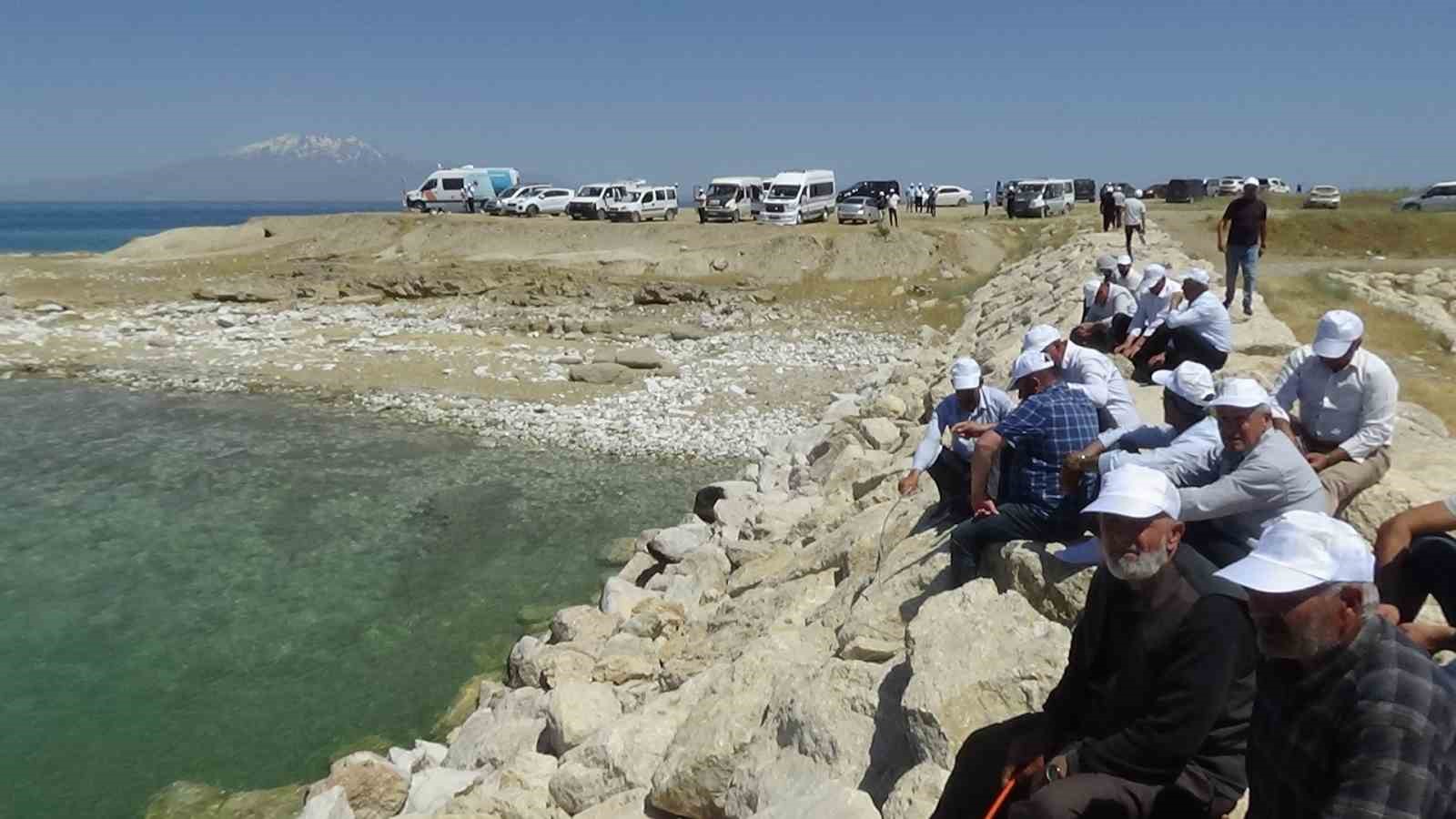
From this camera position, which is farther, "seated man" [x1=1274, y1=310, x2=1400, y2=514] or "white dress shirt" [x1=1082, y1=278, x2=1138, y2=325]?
"white dress shirt" [x1=1082, y1=278, x2=1138, y2=325]

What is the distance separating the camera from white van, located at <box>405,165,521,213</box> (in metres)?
46.2

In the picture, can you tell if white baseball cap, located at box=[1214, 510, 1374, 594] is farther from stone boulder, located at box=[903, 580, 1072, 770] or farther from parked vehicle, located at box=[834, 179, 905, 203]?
parked vehicle, located at box=[834, 179, 905, 203]

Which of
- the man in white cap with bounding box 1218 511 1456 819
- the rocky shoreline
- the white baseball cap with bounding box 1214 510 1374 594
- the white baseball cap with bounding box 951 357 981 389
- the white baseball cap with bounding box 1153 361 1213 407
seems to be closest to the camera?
the man in white cap with bounding box 1218 511 1456 819

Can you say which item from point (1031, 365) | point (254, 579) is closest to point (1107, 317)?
point (1031, 365)

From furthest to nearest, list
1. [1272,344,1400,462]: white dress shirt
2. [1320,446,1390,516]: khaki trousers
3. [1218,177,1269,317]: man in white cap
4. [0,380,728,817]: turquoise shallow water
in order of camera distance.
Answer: [1218,177,1269,317]: man in white cap, [0,380,728,817]: turquoise shallow water, [1272,344,1400,462]: white dress shirt, [1320,446,1390,516]: khaki trousers

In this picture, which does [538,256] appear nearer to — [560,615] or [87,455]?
[87,455]

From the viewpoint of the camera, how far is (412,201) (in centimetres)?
4678

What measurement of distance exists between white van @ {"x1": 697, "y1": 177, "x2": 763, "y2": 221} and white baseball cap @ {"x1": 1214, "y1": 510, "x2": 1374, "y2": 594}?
36.4 metres

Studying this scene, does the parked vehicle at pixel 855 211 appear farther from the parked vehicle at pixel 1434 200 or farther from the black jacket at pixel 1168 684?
the black jacket at pixel 1168 684

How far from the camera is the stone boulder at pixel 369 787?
691 centimetres

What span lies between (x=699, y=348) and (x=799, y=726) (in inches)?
754

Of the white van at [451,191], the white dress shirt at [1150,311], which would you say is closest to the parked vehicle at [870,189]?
the white van at [451,191]

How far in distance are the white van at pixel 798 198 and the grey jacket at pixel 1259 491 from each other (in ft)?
110

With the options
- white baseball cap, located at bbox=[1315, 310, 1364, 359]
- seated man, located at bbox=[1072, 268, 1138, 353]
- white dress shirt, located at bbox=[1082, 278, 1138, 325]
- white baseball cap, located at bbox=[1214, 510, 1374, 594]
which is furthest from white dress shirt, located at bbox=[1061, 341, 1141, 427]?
white dress shirt, located at bbox=[1082, 278, 1138, 325]
